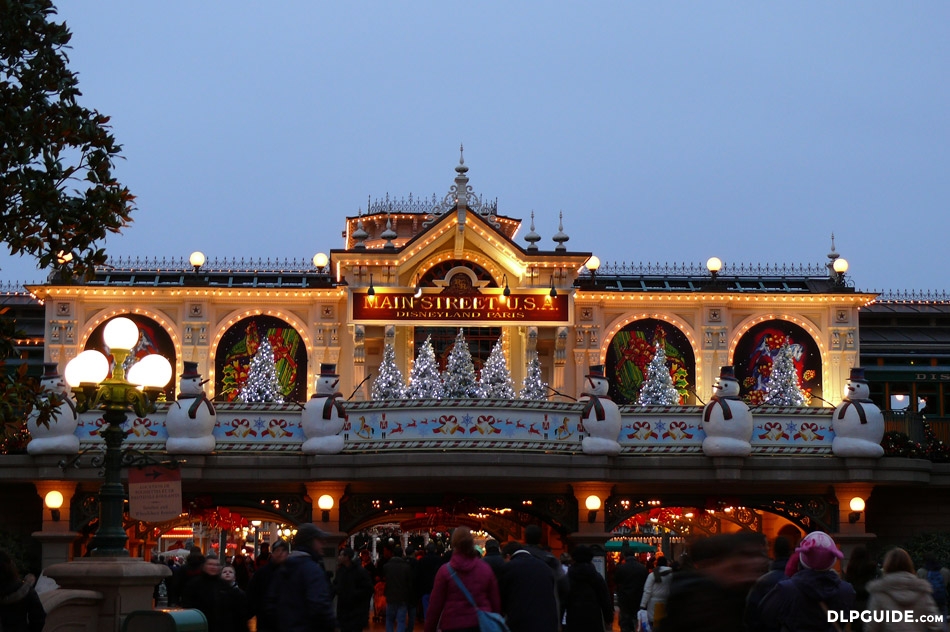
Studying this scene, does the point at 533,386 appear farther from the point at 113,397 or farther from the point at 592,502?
the point at 113,397

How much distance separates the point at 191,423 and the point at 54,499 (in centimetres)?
305

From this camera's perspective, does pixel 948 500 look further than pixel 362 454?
Yes

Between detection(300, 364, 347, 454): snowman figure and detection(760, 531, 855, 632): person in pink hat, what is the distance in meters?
18.0

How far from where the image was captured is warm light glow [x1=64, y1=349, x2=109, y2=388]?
15.9 m

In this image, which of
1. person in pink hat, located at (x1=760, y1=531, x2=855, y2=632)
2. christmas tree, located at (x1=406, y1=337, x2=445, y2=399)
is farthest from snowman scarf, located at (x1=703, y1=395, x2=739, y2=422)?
person in pink hat, located at (x1=760, y1=531, x2=855, y2=632)

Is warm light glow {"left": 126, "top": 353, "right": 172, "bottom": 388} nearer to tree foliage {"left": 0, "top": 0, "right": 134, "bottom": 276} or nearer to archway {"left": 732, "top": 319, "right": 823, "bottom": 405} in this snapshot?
tree foliage {"left": 0, "top": 0, "right": 134, "bottom": 276}

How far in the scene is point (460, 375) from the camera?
32.8 meters

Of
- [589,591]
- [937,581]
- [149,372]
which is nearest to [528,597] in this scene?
[589,591]

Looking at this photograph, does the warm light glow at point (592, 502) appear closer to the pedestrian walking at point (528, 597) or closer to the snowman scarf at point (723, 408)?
the snowman scarf at point (723, 408)

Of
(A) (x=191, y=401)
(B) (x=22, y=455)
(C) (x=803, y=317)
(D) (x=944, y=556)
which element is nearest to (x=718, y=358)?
(C) (x=803, y=317)

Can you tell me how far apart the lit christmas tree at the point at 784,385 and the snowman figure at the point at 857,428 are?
4626 mm

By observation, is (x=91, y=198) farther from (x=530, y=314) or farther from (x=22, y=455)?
(x=530, y=314)

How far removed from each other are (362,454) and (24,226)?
1304cm

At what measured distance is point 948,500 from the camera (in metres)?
31.2
